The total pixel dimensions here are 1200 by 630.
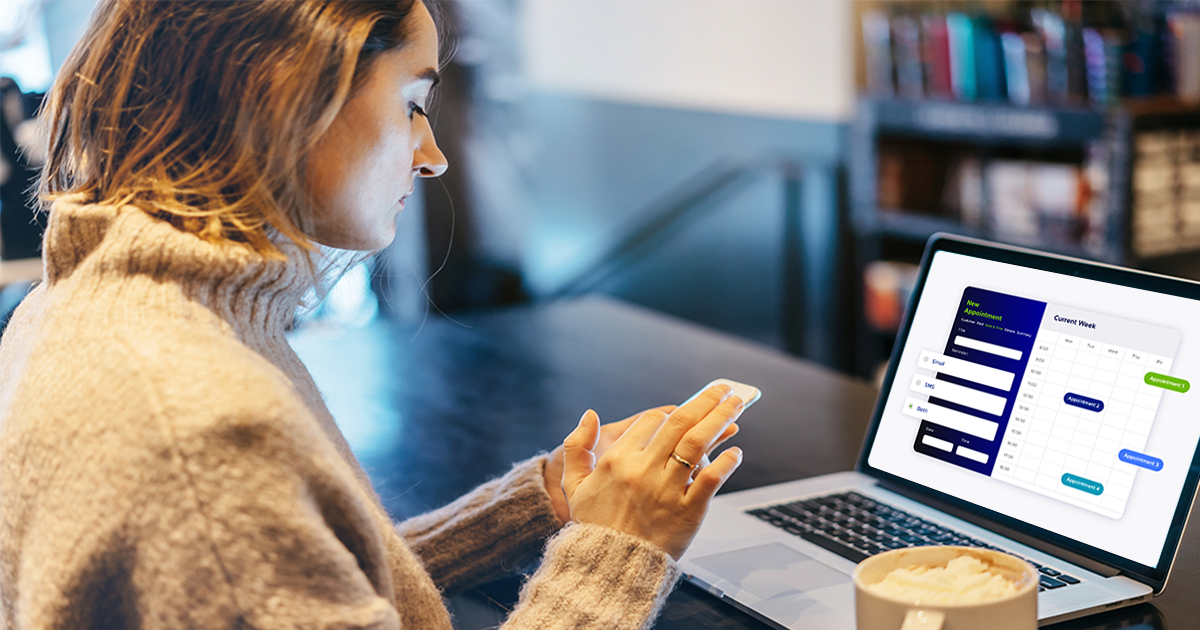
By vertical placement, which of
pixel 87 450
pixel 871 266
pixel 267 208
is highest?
pixel 267 208

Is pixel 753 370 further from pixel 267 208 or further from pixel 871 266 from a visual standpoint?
pixel 871 266

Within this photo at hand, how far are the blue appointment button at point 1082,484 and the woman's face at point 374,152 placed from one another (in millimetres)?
604

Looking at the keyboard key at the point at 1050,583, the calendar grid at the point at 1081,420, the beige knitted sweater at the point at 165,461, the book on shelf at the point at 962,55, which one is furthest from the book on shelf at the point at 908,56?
the beige knitted sweater at the point at 165,461

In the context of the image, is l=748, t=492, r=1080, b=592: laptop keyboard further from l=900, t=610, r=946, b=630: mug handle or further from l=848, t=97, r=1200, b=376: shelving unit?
l=848, t=97, r=1200, b=376: shelving unit

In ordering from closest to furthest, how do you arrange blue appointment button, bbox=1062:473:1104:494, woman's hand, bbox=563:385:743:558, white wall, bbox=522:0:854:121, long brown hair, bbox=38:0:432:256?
long brown hair, bbox=38:0:432:256 < woman's hand, bbox=563:385:743:558 < blue appointment button, bbox=1062:473:1104:494 < white wall, bbox=522:0:854:121

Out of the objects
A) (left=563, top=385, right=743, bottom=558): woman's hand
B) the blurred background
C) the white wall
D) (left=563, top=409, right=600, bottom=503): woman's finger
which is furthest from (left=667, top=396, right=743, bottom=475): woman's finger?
the white wall

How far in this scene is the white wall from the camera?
13.1 ft

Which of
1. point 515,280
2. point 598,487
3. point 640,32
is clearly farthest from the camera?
point 515,280

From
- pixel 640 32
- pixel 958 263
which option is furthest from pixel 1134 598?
pixel 640 32

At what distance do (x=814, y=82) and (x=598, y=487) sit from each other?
11.4 ft

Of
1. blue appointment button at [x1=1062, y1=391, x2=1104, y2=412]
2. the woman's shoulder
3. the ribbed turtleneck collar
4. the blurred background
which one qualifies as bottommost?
the blurred background

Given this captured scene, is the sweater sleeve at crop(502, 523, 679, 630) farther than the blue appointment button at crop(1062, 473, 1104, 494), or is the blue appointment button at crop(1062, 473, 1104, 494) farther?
the blue appointment button at crop(1062, 473, 1104, 494)

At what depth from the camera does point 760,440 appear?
1360mm

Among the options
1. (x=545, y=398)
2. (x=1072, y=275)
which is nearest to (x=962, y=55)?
(x=545, y=398)
